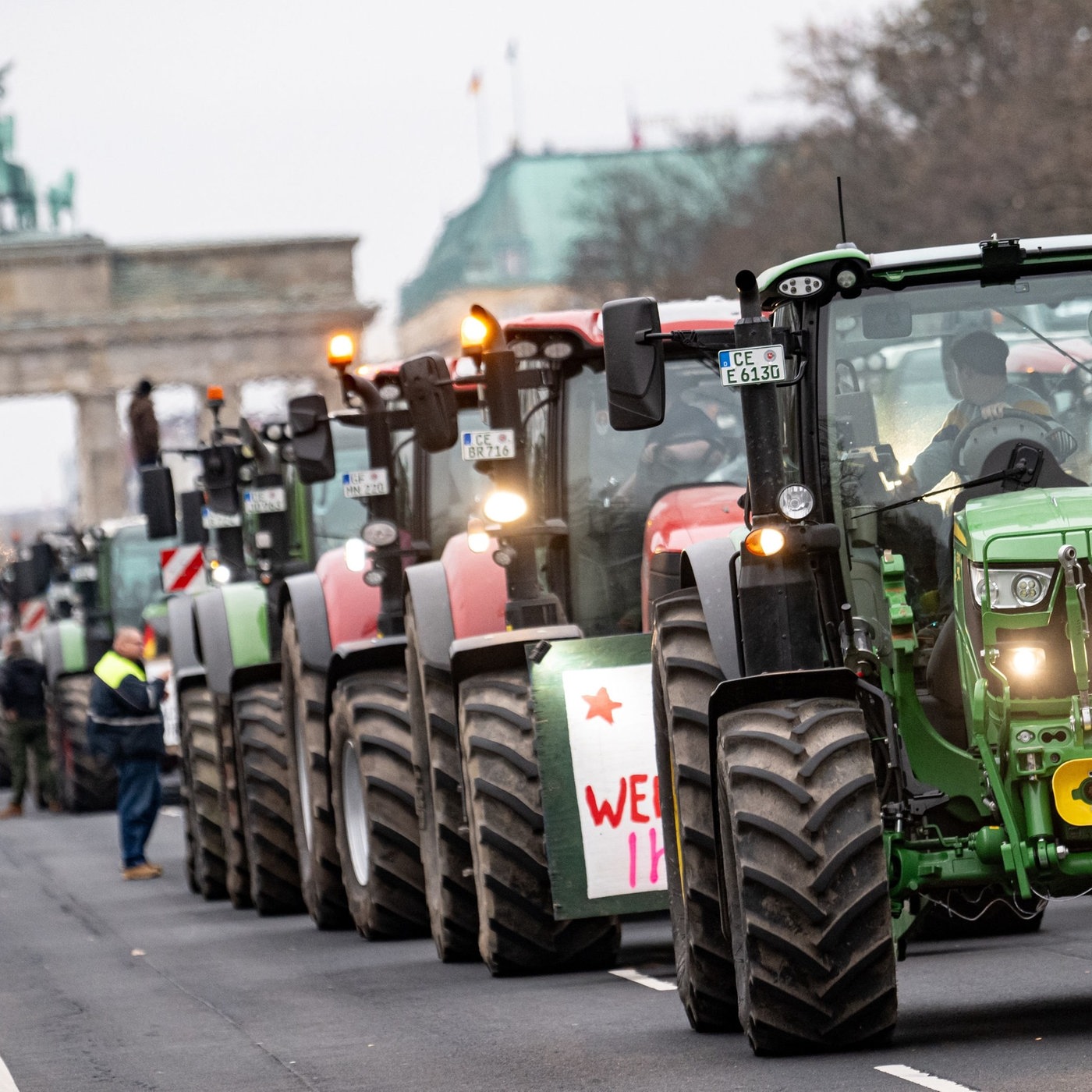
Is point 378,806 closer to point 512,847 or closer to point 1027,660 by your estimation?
point 512,847

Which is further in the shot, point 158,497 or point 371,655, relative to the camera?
point 158,497

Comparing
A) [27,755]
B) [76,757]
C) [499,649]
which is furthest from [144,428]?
[27,755]

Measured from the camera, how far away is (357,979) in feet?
42.8

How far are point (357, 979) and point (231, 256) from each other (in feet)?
225

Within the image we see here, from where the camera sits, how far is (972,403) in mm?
9250

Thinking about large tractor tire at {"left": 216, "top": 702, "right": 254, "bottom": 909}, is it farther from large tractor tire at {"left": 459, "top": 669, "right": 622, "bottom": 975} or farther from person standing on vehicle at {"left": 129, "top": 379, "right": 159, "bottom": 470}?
large tractor tire at {"left": 459, "top": 669, "right": 622, "bottom": 975}

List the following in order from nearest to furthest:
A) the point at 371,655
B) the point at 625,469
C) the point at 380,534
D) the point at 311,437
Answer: the point at 625,469 < the point at 371,655 < the point at 380,534 < the point at 311,437

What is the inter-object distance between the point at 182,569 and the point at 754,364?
17.7 meters

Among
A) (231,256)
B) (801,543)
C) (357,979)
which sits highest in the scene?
(231,256)

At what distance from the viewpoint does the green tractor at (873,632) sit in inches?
333

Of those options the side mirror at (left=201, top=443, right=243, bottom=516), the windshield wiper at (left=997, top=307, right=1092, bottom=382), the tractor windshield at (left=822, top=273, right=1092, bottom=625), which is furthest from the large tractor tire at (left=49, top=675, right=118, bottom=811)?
the windshield wiper at (left=997, top=307, right=1092, bottom=382)

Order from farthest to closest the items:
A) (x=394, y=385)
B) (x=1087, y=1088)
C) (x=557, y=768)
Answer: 1. (x=394, y=385)
2. (x=557, y=768)
3. (x=1087, y=1088)

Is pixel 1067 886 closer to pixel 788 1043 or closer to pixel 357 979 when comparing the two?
pixel 788 1043

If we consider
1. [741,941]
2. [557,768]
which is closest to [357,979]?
[557,768]
